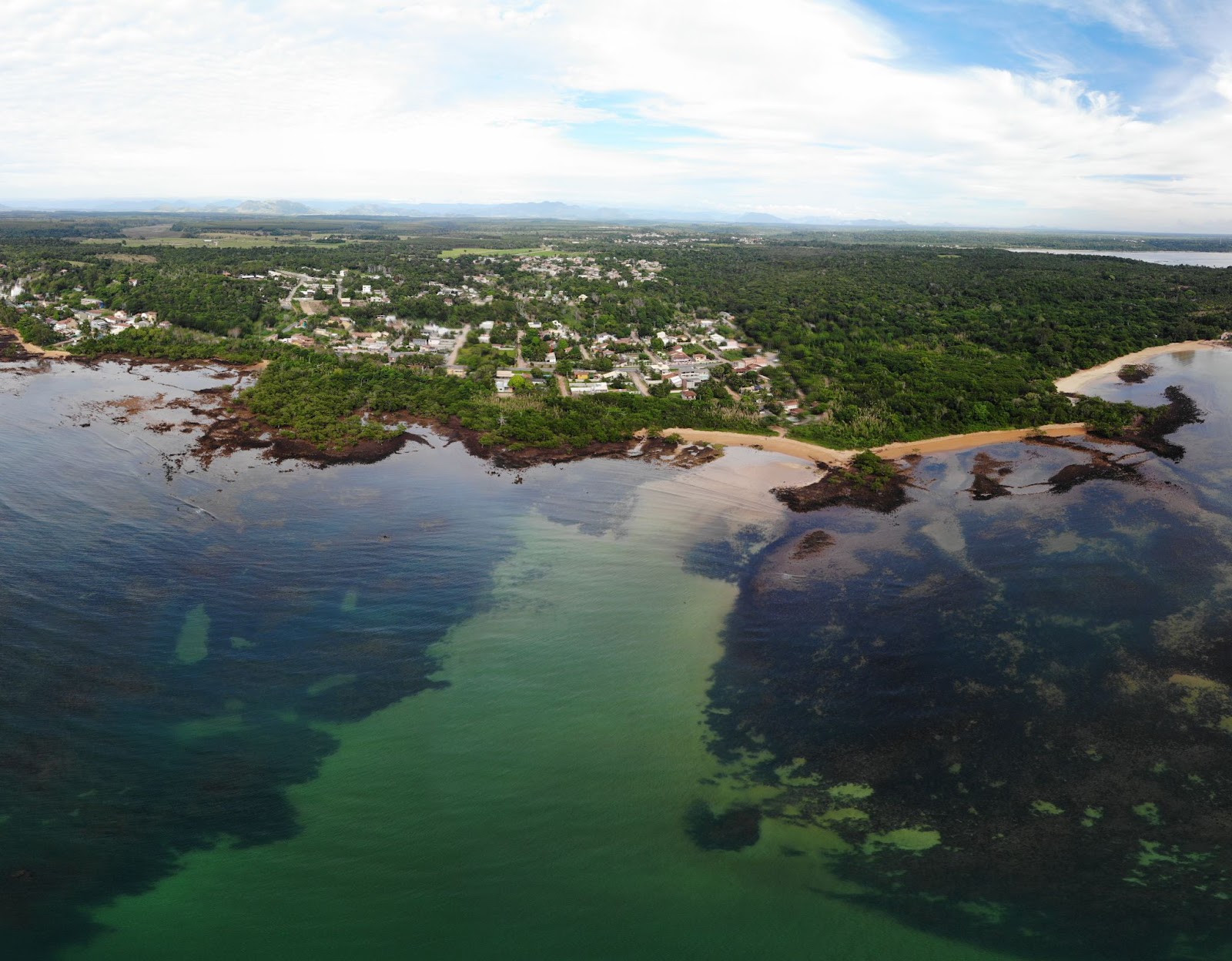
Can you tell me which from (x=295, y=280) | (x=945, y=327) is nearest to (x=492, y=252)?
(x=295, y=280)

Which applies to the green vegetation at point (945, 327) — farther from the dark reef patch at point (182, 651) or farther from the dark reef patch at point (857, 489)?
the dark reef patch at point (182, 651)

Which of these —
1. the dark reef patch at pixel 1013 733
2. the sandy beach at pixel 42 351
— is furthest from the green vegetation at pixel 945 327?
the sandy beach at pixel 42 351

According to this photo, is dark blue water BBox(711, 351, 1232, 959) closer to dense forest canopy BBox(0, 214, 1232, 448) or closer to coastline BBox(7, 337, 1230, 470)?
coastline BBox(7, 337, 1230, 470)

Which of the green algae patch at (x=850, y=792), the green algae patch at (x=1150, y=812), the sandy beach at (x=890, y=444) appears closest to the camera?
the green algae patch at (x=1150, y=812)

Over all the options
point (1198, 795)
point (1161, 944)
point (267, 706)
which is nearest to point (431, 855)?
point (267, 706)

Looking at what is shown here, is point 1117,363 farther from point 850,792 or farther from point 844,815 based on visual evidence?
point 844,815

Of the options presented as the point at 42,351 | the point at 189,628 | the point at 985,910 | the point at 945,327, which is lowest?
the point at 985,910

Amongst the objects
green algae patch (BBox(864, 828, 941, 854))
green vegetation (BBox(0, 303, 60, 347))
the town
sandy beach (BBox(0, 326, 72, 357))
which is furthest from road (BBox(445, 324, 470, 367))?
green algae patch (BBox(864, 828, 941, 854))

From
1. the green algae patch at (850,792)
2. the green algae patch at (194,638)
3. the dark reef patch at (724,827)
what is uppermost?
the green algae patch at (194,638)
